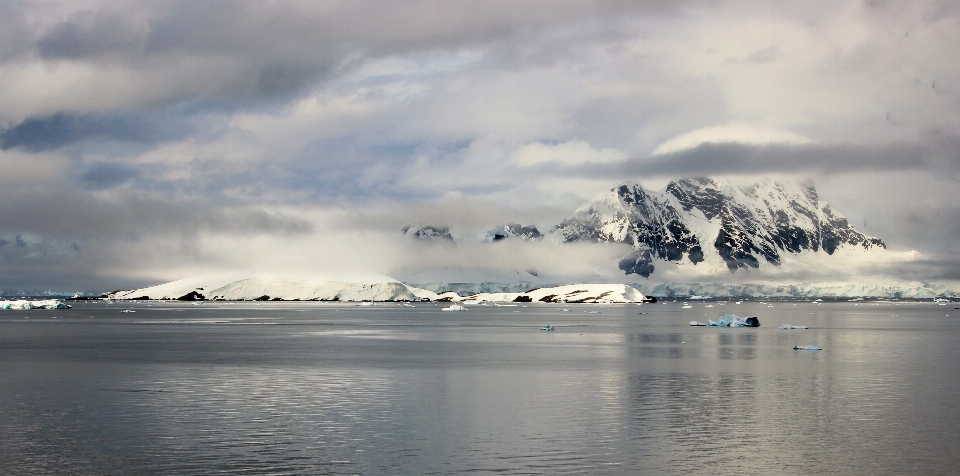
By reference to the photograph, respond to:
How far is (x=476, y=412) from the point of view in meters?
35.0

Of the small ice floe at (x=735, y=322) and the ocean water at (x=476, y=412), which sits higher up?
the small ice floe at (x=735, y=322)

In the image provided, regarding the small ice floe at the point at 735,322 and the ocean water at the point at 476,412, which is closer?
the ocean water at the point at 476,412

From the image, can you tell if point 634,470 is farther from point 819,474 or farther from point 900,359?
point 900,359

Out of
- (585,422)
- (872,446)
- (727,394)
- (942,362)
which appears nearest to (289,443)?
(585,422)

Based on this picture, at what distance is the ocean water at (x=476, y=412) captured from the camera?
84.5ft

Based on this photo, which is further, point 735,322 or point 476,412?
point 735,322

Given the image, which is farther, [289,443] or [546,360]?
[546,360]

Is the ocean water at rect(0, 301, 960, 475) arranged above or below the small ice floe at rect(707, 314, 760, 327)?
below

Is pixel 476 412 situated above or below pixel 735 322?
below

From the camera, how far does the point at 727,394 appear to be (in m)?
40.7

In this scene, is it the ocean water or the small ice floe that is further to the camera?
the small ice floe

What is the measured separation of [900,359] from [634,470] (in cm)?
4260

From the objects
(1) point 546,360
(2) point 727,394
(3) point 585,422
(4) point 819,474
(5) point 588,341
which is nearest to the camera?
(4) point 819,474

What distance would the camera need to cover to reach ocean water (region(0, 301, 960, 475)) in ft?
84.5
